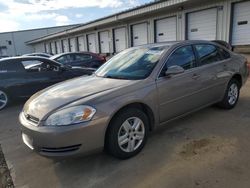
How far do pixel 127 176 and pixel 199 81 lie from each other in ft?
7.05

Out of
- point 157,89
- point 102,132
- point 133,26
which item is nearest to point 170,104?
point 157,89

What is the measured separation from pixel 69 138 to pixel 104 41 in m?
20.9

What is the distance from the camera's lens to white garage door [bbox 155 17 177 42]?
14759 millimetres

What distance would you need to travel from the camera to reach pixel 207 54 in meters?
4.52

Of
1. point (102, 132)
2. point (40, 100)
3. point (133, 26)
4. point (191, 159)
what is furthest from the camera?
point (133, 26)

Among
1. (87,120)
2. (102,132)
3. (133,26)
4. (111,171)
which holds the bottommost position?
(111,171)

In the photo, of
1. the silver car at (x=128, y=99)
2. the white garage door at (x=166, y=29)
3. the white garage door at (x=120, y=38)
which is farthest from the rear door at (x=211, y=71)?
the white garage door at (x=120, y=38)

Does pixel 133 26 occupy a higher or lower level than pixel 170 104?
higher

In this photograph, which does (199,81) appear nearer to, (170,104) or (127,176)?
(170,104)

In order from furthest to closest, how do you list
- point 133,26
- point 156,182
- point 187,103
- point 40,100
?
point 133,26, point 187,103, point 40,100, point 156,182

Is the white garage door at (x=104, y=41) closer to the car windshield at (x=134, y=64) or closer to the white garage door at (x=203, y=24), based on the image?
the white garage door at (x=203, y=24)

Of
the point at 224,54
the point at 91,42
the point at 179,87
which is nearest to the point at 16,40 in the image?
the point at 91,42

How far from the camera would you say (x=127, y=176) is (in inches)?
114

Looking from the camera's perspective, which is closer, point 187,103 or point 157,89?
point 157,89
